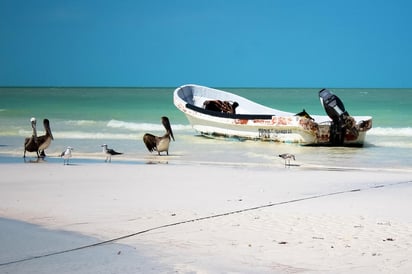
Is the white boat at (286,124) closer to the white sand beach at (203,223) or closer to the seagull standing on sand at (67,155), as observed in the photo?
the seagull standing on sand at (67,155)

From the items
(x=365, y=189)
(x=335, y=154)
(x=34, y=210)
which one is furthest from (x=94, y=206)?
(x=335, y=154)

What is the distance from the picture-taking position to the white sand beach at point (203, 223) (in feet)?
17.1

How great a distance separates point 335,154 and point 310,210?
878 cm

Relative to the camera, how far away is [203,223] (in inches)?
262

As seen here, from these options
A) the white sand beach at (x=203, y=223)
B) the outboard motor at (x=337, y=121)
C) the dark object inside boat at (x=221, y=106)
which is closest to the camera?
the white sand beach at (x=203, y=223)

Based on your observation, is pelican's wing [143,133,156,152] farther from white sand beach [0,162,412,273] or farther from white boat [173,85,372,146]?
white boat [173,85,372,146]

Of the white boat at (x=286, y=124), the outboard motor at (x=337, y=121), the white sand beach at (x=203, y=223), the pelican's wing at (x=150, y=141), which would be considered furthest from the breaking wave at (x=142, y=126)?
the white sand beach at (x=203, y=223)

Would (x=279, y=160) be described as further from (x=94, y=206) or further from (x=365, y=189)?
(x=94, y=206)

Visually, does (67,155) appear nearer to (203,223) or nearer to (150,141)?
(150,141)

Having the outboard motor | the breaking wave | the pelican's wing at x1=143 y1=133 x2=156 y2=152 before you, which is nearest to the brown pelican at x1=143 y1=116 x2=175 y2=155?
the pelican's wing at x1=143 y1=133 x2=156 y2=152

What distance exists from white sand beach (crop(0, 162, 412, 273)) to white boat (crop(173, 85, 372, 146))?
7.23 metres

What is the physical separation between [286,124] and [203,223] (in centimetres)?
1221

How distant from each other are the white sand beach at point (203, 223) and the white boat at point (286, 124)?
23.7 feet

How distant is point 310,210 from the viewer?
7379 mm
